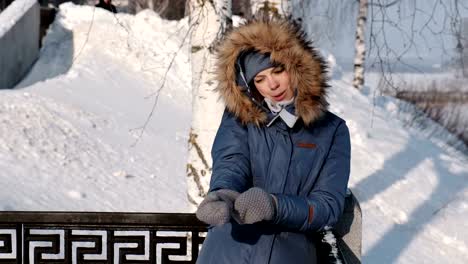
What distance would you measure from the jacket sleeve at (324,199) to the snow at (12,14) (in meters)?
11.6

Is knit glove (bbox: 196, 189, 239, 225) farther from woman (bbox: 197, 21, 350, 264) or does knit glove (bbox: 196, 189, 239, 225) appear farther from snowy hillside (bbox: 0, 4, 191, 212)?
snowy hillside (bbox: 0, 4, 191, 212)

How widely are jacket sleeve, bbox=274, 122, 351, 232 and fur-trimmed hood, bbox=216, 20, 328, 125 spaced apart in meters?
0.15

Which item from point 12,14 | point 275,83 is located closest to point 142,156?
point 12,14

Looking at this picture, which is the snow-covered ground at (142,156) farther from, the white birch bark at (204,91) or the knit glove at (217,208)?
the knit glove at (217,208)

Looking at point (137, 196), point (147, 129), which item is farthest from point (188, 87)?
point (137, 196)

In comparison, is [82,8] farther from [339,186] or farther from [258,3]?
[339,186]

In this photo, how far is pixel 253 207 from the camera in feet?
9.59

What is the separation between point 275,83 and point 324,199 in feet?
1.50

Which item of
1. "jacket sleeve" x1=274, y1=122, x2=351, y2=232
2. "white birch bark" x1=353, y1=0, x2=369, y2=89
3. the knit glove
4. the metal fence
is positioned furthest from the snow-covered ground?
the metal fence

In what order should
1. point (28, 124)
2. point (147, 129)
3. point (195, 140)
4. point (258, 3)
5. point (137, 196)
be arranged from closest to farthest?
1. point (195, 140)
2. point (258, 3)
3. point (137, 196)
4. point (28, 124)
5. point (147, 129)

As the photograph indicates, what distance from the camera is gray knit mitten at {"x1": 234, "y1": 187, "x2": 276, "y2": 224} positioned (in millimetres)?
2924

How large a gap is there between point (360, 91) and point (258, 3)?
1219cm

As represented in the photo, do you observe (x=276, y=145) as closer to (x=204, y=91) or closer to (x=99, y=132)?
(x=204, y=91)

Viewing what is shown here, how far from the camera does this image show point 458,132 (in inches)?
739
